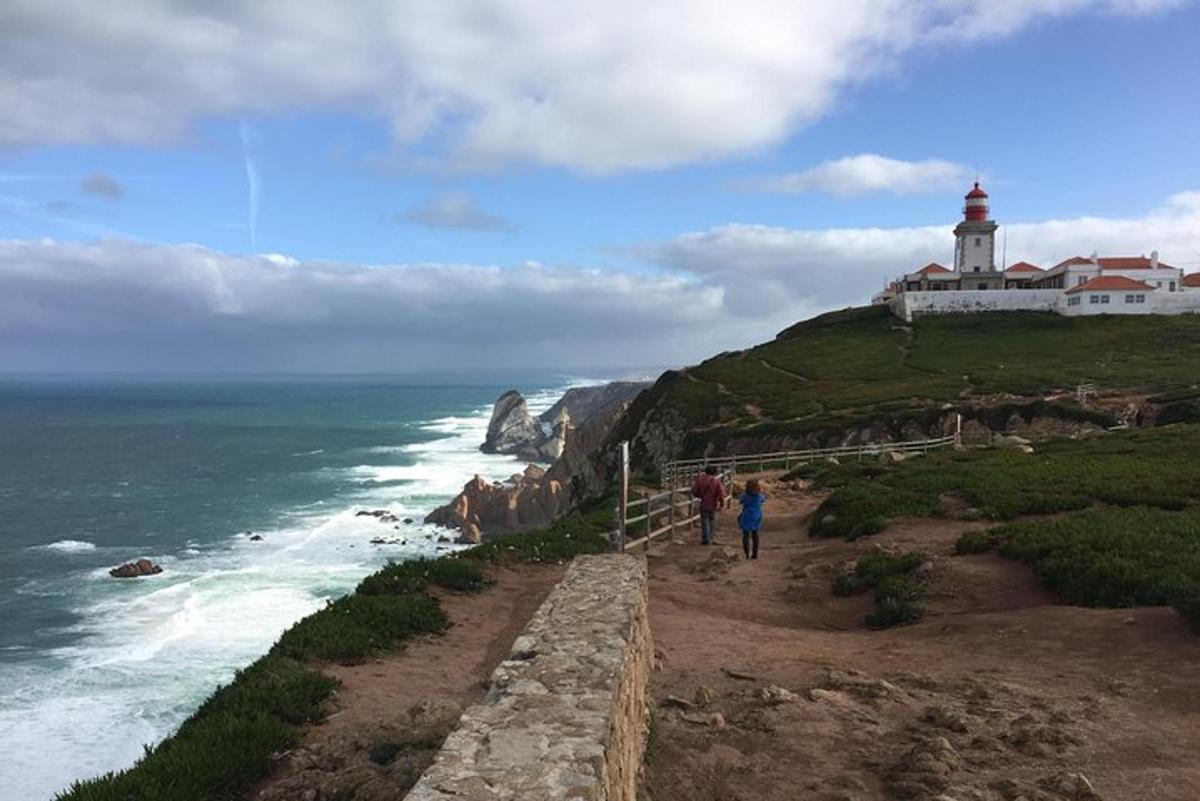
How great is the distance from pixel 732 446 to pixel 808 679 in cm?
3767

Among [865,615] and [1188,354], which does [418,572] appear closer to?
[865,615]

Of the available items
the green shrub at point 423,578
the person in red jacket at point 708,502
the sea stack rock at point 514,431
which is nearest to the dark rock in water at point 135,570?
the green shrub at point 423,578

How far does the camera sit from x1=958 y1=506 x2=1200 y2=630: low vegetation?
10.9m

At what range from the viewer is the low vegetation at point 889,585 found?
12570 millimetres

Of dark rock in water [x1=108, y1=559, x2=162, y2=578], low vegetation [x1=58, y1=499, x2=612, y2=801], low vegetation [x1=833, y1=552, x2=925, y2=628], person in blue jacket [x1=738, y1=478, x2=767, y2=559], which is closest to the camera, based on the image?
low vegetation [x1=58, y1=499, x2=612, y2=801]

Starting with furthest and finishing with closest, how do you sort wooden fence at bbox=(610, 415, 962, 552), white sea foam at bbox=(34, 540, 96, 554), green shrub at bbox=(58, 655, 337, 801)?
white sea foam at bbox=(34, 540, 96, 554)
wooden fence at bbox=(610, 415, 962, 552)
green shrub at bbox=(58, 655, 337, 801)

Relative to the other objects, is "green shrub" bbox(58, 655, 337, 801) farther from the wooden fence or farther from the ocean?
the ocean

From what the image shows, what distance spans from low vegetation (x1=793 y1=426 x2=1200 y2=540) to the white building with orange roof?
65.0 meters

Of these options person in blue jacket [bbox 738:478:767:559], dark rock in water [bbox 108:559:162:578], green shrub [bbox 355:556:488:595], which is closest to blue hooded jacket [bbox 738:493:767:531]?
person in blue jacket [bbox 738:478:767:559]

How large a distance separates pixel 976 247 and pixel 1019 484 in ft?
279

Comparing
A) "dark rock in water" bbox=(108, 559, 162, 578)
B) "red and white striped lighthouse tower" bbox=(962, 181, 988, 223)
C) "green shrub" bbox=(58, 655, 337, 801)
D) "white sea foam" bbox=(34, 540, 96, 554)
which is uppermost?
"red and white striped lighthouse tower" bbox=(962, 181, 988, 223)

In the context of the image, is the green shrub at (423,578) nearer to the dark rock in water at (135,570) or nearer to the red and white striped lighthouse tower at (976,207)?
the dark rock in water at (135,570)

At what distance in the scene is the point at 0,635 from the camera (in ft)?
112

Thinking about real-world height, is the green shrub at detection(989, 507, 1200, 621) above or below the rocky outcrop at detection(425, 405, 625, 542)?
above
